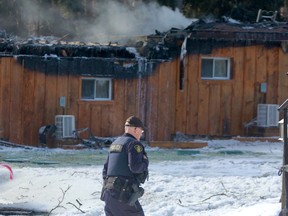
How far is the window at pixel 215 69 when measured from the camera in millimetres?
22781

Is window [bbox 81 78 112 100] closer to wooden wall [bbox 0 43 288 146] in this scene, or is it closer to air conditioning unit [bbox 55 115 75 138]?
wooden wall [bbox 0 43 288 146]

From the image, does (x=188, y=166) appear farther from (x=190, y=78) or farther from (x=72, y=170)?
(x=190, y=78)

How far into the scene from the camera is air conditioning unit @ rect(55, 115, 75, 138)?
68.5 feet

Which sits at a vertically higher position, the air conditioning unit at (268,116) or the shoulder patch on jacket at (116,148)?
the shoulder patch on jacket at (116,148)

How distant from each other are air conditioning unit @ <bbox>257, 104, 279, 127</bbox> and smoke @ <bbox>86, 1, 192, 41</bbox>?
3.56 metres

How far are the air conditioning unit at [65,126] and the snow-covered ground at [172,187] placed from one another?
10.7ft

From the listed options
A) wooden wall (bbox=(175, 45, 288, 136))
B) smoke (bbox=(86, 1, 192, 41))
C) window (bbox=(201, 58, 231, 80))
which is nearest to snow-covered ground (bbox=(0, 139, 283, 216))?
wooden wall (bbox=(175, 45, 288, 136))

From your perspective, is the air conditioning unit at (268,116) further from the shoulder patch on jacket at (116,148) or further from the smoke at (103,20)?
the shoulder patch on jacket at (116,148)

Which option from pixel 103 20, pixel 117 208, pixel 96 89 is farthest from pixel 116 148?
pixel 103 20

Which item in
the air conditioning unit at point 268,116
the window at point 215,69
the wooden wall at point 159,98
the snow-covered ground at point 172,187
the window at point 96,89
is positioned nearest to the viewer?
the snow-covered ground at point 172,187

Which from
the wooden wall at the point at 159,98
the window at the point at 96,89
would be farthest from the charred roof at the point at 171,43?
the window at the point at 96,89

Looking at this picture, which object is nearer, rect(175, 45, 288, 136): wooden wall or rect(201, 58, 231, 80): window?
rect(175, 45, 288, 136): wooden wall

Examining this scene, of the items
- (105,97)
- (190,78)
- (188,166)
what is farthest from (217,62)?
(188,166)

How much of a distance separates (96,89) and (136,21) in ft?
14.1
